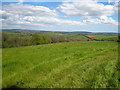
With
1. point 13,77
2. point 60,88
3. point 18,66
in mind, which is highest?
point 18,66

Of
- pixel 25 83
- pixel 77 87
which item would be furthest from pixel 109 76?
pixel 25 83

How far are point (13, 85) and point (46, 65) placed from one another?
1.92 meters

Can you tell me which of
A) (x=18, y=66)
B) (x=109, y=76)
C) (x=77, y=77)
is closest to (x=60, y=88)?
(x=77, y=77)

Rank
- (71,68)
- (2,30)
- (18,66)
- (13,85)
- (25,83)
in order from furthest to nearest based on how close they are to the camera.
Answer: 1. (71,68)
2. (18,66)
3. (25,83)
4. (13,85)
5. (2,30)

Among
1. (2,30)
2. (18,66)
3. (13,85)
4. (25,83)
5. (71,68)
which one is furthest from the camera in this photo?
(71,68)

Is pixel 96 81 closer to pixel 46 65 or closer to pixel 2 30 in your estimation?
pixel 46 65

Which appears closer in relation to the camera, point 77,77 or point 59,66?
point 77,77

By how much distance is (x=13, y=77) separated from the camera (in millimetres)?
3537

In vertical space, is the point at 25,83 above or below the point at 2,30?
below

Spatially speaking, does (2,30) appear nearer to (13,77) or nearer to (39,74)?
(13,77)


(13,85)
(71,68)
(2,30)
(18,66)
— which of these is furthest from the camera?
(71,68)

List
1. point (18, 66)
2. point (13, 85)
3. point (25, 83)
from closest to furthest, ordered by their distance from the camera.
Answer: point (13, 85) → point (25, 83) → point (18, 66)

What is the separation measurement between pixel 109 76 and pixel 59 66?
2.34 m

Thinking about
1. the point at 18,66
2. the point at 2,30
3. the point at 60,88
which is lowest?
the point at 60,88
